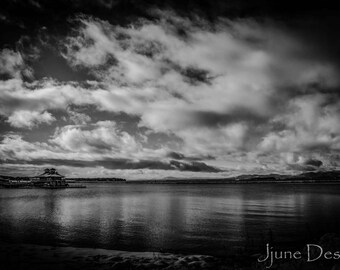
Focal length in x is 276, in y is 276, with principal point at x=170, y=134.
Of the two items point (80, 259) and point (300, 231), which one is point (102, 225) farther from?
point (300, 231)

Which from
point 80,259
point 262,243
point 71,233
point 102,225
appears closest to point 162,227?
point 102,225

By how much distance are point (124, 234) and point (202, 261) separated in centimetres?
1424

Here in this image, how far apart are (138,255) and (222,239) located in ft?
33.2

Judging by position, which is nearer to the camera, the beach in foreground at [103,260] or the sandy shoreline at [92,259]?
the beach in foreground at [103,260]

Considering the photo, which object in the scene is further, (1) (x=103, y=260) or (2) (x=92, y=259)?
(2) (x=92, y=259)

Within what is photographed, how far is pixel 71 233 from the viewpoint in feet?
107

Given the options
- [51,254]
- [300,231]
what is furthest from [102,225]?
[300,231]

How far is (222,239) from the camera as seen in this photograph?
28.7m

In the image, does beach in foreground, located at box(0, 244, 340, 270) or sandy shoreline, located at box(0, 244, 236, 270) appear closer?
beach in foreground, located at box(0, 244, 340, 270)

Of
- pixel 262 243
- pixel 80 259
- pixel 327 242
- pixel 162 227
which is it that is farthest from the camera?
pixel 162 227

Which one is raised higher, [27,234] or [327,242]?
[327,242]

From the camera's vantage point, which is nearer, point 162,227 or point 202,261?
point 202,261

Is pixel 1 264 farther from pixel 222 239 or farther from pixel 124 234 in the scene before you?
pixel 222 239

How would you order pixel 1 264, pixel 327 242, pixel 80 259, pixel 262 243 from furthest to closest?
pixel 262 243
pixel 80 259
pixel 1 264
pixel 327 242
